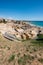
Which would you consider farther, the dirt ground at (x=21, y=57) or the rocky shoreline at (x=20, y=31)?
the rocky shoreline at (x=20, y=31)

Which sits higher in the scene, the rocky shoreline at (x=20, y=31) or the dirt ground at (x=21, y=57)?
the rocky shoreline at (x=20, y=31)

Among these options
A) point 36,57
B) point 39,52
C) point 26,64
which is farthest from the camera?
point 39,52

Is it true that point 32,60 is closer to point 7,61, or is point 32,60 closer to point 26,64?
point 26,64

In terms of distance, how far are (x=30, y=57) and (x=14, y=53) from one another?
153cm

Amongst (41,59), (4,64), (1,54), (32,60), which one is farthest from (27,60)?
(1,54)

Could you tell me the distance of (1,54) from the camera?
923 centimetres

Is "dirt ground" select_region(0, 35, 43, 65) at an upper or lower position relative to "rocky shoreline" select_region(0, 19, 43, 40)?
lower

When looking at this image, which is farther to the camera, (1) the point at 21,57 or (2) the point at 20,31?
(2) the point at 20,31

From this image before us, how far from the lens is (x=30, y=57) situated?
8.27m

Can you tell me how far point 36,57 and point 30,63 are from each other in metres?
0.77

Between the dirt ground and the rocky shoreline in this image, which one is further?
the rocky shoreline

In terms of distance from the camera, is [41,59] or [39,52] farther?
[39,52]

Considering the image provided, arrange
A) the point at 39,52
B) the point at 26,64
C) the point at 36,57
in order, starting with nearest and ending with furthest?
the point at 26,64, the point at 36,57, the point at 39,52

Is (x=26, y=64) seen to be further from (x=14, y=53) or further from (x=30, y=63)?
(x=14, y=53)
